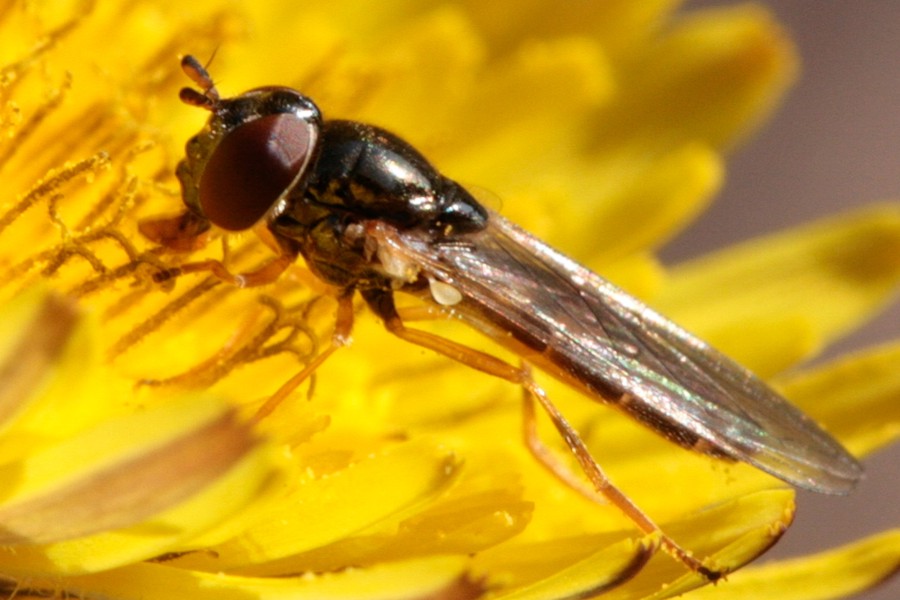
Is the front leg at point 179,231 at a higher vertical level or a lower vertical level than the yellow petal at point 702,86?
lower

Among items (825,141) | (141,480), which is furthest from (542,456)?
(825,141)

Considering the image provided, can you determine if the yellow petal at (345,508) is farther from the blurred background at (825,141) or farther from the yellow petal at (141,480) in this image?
the blurred background at (825,141)

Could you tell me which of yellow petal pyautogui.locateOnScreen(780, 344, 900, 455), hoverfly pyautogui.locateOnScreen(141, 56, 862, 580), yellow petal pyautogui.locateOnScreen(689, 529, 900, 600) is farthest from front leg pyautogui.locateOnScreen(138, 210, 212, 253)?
yellow petal pyautogui.locateOnScreen(780, 344, 900, 455)

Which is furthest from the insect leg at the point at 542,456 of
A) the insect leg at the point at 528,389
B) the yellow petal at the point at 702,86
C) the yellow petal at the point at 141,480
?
the yellow petal at the point at 702,86

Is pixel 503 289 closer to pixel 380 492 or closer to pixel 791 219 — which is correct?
pixel 380 492

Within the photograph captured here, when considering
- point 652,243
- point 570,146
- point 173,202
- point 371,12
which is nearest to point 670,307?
point 652,243

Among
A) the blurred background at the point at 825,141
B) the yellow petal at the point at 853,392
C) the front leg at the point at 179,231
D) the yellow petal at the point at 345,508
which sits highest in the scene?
the blurred background at the point at 825,141

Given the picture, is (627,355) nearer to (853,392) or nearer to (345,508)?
(345,508)
